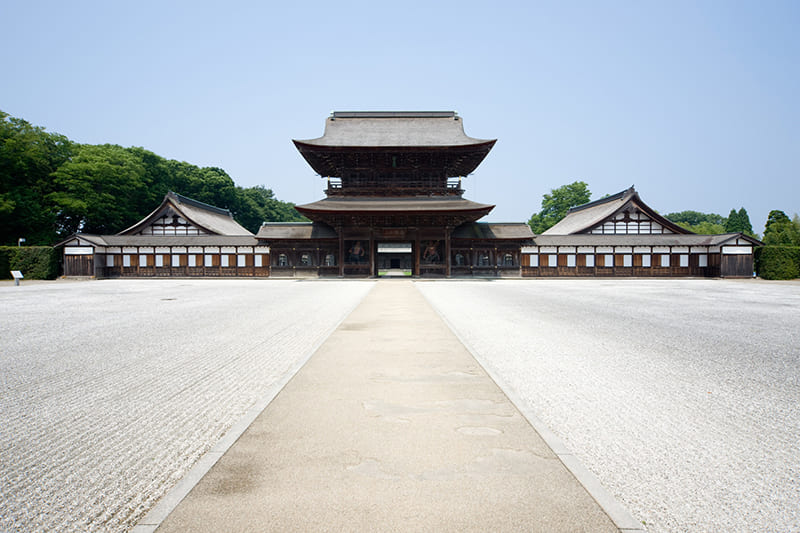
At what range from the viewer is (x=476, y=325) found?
31.9ft

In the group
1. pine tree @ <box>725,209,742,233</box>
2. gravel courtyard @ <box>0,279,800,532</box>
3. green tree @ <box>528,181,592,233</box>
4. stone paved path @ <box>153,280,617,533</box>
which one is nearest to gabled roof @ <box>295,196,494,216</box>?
gravel courtyard @ <box>0,279,800,532</box>

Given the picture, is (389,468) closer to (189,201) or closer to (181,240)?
(181,240)

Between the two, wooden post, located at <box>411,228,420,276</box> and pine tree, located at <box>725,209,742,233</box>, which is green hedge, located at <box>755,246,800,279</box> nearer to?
wooden post, located at <box>411,228,420,276</box>

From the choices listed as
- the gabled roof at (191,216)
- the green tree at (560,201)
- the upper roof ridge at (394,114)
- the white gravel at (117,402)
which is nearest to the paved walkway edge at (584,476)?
the white gravel at (117,402)

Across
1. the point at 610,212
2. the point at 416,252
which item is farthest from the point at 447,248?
the point at 610,212

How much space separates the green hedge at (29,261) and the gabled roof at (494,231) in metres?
33.5

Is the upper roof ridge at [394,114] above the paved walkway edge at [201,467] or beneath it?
above

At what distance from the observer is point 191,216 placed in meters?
38.5

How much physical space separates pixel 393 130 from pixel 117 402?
110 ft

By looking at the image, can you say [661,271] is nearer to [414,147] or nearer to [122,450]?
[414,147]

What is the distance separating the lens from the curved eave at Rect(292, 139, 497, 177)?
3027 cm

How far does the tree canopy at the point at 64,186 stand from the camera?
35469 mm

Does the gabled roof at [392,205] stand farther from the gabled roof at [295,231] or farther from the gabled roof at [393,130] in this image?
the gabled roof at [393,130]

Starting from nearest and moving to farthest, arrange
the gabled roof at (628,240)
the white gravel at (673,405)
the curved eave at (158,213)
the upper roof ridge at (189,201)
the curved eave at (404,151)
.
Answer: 1. the white gravel at (673,405)
2. the curved eave at (404,151)
3. the gabled roof at (628,240)
4. the curved eave at (158,213)
5. the upper roof ridge at (189,201)
